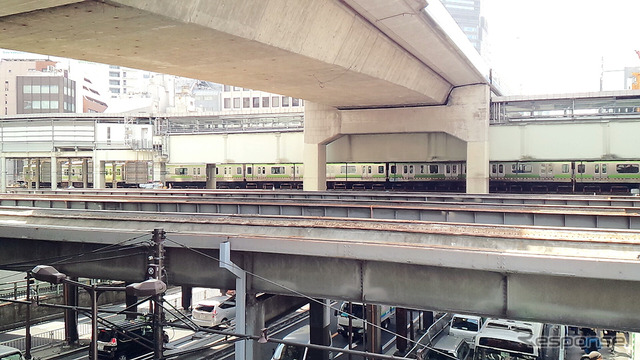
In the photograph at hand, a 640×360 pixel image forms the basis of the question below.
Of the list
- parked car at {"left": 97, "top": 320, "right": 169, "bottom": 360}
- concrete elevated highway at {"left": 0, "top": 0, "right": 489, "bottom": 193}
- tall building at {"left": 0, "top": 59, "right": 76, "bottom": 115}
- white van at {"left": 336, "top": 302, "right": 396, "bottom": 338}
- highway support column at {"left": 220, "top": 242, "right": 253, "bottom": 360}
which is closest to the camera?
highway support column at {"left": 220, "top": 242, "right": 253, "bottom": 360}

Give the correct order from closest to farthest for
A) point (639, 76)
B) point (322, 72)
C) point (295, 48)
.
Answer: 1. point (295, 48)
2. point (322, 72)
3. point (639, 76)

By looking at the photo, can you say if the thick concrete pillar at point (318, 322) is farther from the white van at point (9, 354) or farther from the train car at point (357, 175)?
the train car at point (357, 175)

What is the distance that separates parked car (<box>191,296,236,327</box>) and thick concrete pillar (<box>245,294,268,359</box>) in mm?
10501

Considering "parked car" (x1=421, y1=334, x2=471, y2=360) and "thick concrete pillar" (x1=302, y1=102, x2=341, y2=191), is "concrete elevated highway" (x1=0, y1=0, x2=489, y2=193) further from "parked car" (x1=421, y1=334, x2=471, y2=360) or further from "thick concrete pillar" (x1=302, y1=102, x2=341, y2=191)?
"parked car" (x1=421, y1=334, x2=471, y2=360)

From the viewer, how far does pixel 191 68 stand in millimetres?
15617

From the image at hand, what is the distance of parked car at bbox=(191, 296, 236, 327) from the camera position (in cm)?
2008

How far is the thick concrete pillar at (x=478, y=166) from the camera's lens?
2792 centimetres

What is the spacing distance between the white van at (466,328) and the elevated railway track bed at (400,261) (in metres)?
7.97

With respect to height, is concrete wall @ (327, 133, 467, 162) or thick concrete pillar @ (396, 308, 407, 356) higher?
concrete wall @ (327, 133, 467, 162)

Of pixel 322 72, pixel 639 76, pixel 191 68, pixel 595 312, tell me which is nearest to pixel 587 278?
pixel 595 312

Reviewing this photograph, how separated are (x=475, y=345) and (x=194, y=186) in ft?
129

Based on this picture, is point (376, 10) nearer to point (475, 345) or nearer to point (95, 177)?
point (475, 345)

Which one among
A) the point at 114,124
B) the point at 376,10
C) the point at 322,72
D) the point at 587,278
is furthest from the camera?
the point at 114,124

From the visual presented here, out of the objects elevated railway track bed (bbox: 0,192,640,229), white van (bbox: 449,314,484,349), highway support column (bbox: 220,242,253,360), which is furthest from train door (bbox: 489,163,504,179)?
highway support column (bbox: 220,242,253,360)
